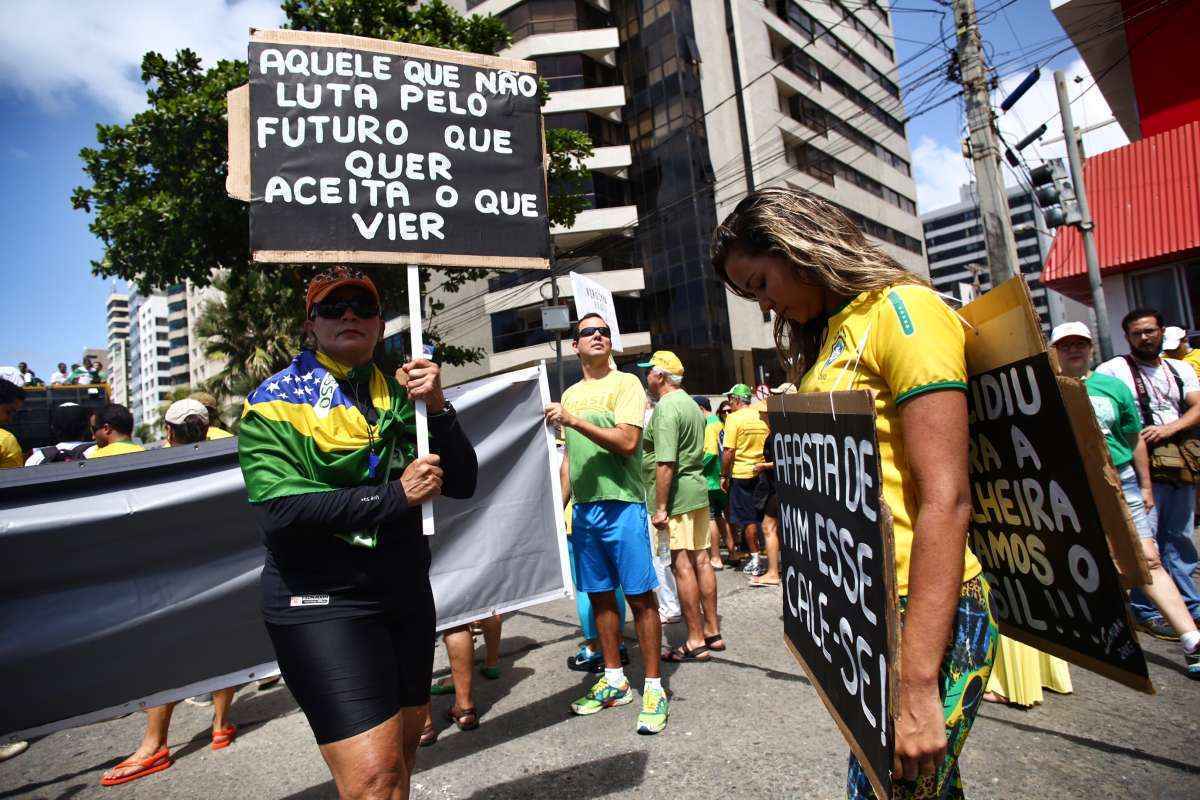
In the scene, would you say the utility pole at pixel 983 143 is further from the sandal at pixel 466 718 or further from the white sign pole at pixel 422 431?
the white sign pole at pixel 422 431

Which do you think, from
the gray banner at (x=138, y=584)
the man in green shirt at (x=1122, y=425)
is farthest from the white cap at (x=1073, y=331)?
the gray banner at (x=138, y=584)

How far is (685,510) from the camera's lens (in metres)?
4.73

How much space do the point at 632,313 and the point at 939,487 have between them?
98.9ft

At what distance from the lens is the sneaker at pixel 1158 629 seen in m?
4.16

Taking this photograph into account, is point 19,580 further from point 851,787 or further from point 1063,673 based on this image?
point 1063,673

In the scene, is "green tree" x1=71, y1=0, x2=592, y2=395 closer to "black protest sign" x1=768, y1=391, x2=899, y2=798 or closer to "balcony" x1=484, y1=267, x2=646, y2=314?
"black protest sign" x1=768, y1=391, x2=899, y2=798

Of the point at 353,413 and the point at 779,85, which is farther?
the point at 779,85

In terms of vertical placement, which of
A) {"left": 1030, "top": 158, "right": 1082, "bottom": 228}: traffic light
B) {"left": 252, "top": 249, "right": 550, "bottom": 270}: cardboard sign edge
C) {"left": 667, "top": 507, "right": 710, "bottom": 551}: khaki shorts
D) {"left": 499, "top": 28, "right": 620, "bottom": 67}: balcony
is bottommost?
{"left": 667, "top": 507, "right": 710, "bottom": 551}: khaki shorts

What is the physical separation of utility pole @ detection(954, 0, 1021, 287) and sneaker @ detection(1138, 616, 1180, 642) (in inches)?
296

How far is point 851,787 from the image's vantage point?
1.63 meters

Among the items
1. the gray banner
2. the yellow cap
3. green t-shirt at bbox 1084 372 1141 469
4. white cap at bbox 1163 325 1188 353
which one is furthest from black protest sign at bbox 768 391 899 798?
white cap at bbox 1163 325 1188 353

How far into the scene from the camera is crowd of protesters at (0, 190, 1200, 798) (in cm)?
131

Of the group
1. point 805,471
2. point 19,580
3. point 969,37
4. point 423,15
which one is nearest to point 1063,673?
point 805,471

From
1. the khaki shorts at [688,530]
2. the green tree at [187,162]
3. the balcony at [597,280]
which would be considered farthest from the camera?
the balcony at [597,280]
